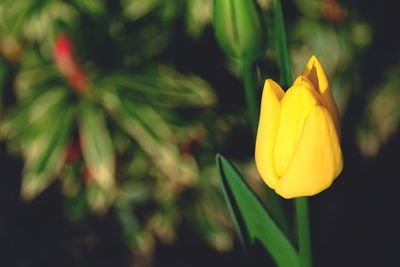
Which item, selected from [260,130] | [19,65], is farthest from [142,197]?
[260,130]

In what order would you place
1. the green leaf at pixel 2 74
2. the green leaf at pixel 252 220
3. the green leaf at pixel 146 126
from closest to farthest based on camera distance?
1. the green leaf at pixel 252 220
2. the green leaf at pixel 146 126
3. the green leaf at pixel 2 74

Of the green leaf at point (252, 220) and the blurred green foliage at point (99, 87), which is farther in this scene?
the blurred green foliage at point (99, 87)

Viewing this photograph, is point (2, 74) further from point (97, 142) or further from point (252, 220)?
point (252, 220)

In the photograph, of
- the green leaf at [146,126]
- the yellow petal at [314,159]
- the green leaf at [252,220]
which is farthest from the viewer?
the green leaf at [146,126]

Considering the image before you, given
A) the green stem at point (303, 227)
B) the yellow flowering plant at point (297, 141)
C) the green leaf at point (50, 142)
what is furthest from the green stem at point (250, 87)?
the green leaf at point (50, 142)

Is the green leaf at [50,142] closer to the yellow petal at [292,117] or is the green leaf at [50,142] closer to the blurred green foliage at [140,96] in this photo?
the blurred green foliage at [140,96]

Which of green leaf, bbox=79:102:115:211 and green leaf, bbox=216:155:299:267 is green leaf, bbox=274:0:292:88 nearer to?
green leaf, bbox=216:155:299:267
